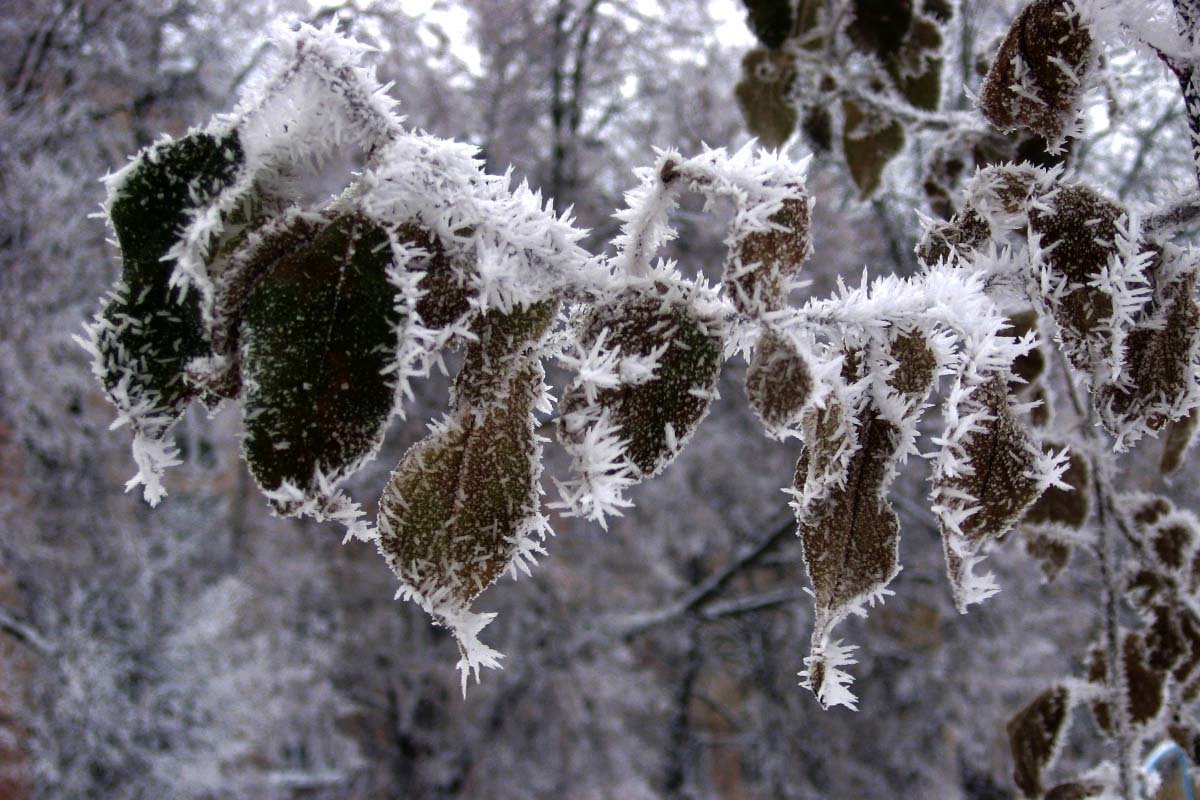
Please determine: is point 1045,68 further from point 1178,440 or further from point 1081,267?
point 1178,440

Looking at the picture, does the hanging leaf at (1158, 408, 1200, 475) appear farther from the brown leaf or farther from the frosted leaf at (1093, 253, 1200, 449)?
the brown leaf

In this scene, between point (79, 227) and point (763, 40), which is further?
point (79, 227)

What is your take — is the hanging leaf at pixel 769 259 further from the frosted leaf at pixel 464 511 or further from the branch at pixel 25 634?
the branch at pixel 25 634

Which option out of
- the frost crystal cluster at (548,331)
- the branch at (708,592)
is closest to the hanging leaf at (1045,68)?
the frost crystal cluster at (548,331)

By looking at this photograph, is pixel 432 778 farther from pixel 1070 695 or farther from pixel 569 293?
pixel 569 293

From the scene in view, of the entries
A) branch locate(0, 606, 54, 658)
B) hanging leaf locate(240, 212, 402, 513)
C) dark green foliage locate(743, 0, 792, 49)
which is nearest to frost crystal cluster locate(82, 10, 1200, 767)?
hanging leaf locate(240, 212, 402, 513)

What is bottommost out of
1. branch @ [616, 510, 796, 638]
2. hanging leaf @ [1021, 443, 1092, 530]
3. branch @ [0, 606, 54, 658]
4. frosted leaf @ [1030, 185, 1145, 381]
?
branch @ [0, 606, 54, 658]

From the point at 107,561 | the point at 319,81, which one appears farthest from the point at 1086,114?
the point at 107,561
